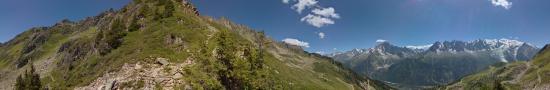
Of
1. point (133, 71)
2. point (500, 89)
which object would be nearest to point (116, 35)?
point (133, 71)

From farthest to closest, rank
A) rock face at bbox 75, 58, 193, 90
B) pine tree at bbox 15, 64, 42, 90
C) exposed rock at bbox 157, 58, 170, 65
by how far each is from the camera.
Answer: pine tree at bbox 15, 64, 42, 90 < exposed rock at bbox 157, 58, 170, 65 < rock face at bbox 75, 58, 193, 90

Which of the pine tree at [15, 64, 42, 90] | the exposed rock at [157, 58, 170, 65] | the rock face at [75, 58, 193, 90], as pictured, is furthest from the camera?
the pine tree at [15, 64, 42, 90]

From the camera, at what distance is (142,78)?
85.2 meters

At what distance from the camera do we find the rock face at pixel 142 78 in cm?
8394

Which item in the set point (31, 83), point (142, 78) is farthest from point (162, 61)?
point (31, 83)

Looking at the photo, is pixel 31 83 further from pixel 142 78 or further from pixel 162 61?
pixel 142 78

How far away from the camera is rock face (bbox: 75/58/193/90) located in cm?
8394

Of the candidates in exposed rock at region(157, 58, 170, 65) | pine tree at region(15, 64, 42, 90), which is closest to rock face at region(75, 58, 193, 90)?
exposed rock at region(157, 58, 170, 65)

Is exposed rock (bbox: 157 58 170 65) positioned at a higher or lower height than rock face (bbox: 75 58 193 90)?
higher

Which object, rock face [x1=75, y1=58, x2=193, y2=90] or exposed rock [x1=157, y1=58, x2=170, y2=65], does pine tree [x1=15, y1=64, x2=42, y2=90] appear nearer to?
rock face [x1=75, y1=58, x2=193, y2=90]

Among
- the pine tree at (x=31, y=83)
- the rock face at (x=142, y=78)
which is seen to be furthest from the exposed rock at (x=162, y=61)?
the pine tree at (x=31, y=83)

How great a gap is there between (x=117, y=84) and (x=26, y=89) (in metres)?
32.7

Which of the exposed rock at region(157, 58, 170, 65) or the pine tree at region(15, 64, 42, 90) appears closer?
the exposed rock at region(157, 58, 170, 65)

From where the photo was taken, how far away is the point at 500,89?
160 meters
